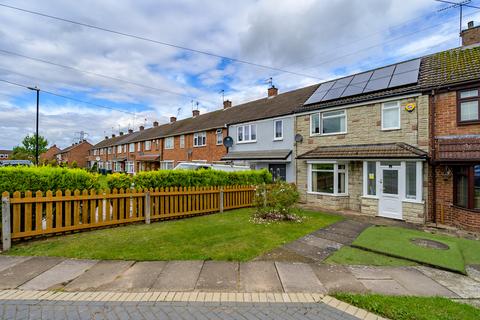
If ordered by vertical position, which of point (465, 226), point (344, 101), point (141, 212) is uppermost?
point (344, 101)

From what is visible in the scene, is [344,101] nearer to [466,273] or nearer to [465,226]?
[465,226]

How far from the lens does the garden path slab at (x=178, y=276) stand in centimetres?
403

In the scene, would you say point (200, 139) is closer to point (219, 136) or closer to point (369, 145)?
point (219, 136)

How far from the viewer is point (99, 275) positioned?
441 cm

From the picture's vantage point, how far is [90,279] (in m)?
4.26

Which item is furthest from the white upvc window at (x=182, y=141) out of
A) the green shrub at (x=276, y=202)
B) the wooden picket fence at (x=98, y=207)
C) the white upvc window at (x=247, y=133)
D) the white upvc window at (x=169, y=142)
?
the green shrub at (x=276, y=202)

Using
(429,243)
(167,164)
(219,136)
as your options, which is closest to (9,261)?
(429,243)

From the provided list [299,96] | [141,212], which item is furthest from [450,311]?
[299,96]

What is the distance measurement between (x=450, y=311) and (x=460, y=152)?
778cm

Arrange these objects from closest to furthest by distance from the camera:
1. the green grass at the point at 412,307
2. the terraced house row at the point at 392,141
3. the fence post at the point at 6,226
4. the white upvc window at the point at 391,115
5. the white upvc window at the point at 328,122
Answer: the green grass at the point at 412,307, the fence post at the point at 6,226, the terraced house row at the point at 392,141, the white upvc window at the point at 391,115, the white upvc window at the point at 328,122

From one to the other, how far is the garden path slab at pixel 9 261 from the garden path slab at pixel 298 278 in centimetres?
516

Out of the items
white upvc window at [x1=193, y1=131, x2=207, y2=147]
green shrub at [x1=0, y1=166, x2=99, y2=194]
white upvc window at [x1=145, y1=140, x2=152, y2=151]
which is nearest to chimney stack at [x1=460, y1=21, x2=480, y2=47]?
green shrub at [x1=0, y1=166, x2=99, y2=194]

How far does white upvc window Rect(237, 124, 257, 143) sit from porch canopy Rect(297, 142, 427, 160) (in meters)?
5.72

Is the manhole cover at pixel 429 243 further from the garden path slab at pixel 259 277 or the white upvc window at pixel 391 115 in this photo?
the white upvc window at pixel 391 115
